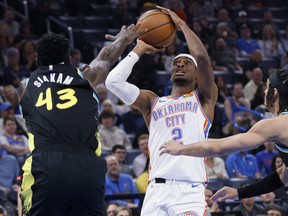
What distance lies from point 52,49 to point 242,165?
8035 millimetres

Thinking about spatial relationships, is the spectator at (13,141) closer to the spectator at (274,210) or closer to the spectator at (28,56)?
the spectator at (28,56)

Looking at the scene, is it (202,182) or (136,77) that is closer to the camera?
(202,182)

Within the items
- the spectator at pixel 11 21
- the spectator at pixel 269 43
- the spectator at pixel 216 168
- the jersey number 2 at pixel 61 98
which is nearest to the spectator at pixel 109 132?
the spectator at pixel 216 168

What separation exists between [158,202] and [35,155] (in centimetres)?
169

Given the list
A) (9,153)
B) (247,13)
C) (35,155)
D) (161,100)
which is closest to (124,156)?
(9,153)

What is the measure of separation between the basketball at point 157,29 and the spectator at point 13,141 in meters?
4.82

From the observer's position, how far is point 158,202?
289 inches

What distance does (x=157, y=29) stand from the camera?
807 centimetres

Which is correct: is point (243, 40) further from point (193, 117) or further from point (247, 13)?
point (193, 117)

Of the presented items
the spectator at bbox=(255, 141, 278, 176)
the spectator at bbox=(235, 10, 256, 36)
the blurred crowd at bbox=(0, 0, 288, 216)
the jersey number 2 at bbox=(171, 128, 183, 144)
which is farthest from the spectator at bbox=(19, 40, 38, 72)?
the jersey number 2 at bbox=(171, 128, 183, 144)

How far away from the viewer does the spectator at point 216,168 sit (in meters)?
13.0

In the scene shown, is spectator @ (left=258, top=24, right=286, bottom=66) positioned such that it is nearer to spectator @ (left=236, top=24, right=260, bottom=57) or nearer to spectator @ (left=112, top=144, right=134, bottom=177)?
spectator @ (left=236, top=24, right=260, bottom=57)

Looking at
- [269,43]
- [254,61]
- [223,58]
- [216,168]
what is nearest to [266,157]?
[216,168]

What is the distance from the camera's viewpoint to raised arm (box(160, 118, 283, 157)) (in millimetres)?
6094
